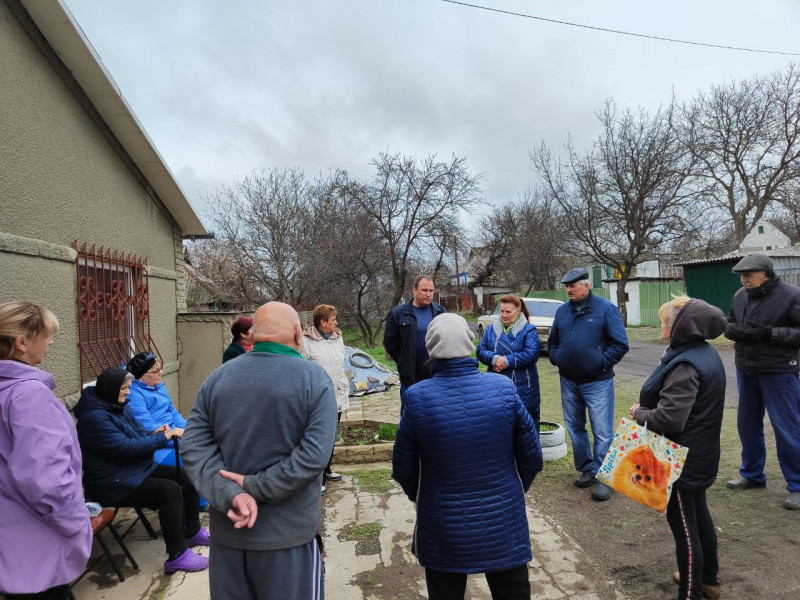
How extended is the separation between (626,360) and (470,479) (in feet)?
40.2

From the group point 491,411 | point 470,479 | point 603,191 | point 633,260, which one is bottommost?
point 470,479

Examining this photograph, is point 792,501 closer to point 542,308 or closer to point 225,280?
Result: point 542,308

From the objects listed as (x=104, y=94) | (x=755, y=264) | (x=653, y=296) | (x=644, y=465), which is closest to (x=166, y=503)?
(x=644, y=465)

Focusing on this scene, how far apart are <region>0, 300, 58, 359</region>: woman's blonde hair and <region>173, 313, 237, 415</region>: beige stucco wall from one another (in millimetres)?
4783

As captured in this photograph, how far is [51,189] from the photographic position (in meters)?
4.26

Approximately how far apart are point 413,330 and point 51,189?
133 inches

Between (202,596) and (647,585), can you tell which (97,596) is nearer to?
(202,596)

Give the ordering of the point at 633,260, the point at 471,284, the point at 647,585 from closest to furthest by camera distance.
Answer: the point at 647,585
the point at 633,260
the point at 471,284

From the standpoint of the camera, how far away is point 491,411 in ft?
7.25

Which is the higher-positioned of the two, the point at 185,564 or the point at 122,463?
the point at 122,463

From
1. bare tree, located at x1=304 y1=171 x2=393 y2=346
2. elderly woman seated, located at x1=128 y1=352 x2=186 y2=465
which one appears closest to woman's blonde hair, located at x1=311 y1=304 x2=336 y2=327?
elderly woman seated, located at x1=128 y1=352 x2=186 y2=465

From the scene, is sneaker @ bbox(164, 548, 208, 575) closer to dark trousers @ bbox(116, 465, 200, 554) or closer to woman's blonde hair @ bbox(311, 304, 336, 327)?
dark trousers @ bbox(116, 465, 200, 554)

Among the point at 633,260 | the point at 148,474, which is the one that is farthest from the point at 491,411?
the point at 633,260

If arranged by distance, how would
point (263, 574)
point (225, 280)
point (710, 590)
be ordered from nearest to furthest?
point (263, 574) → point (710, 590) → point (225, 280)
